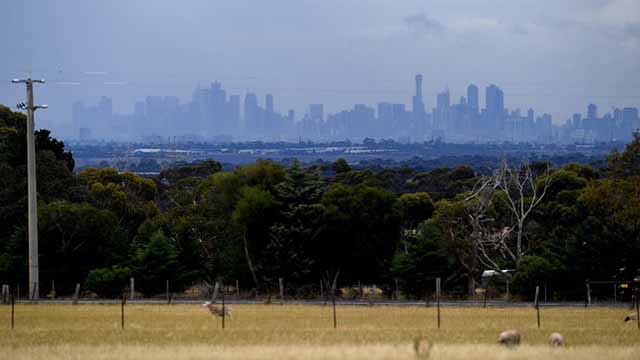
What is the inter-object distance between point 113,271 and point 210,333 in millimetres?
26591

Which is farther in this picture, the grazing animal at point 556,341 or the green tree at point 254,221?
the green tree at point 254,221

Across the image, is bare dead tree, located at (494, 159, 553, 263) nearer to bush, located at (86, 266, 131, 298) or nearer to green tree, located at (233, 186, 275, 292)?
green tree, located at (233, 186, 275, 292)

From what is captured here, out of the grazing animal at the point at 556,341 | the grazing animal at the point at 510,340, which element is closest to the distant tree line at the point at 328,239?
the grazing animal at the point at 556,341

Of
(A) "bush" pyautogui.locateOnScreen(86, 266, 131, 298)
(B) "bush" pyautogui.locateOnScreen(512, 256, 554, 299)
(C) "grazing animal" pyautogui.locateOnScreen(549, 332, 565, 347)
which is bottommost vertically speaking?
(A) "bush" pyautogui.locateOnScreen(86, 266, 131, 298)

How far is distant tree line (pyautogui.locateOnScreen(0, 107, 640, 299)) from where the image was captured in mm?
55281

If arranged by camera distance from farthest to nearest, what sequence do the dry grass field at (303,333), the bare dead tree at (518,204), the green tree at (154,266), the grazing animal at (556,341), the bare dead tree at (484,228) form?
the bare dead tree at (518,204) → the bare dead tree at (484,228) → the green tree at (154,266) → the grazing animal at (556,341) → the dry grass field at (303,333)

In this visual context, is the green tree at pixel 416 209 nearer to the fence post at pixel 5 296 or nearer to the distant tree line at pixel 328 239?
the distant tree line at pixel 328 239

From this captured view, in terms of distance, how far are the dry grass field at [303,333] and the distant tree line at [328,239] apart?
10.4m

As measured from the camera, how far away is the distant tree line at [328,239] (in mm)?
55281

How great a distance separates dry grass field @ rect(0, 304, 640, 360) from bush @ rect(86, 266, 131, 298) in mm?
9792

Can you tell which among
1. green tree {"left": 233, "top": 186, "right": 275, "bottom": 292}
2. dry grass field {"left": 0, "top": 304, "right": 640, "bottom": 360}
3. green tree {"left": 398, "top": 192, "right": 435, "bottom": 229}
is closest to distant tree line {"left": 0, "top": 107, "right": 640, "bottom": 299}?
green tree {"left": 233, "top": 186, "right": 275, "bottom": 292}

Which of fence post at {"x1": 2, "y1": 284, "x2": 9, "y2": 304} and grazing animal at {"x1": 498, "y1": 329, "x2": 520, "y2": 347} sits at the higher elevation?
grazing animal at {"x1": 498, "y1": 329, "x2": 520, "y2": 347}

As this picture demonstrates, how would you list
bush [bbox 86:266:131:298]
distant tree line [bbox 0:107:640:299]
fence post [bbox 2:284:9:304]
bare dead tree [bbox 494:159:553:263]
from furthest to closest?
bare dead tree [bbox 494:159:553:263] < bush [bbox 86:266:131:298] < distant tree line [bbox 0:107:640:299] < fence post [bbox 2:284:9:304]

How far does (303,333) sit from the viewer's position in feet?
111
